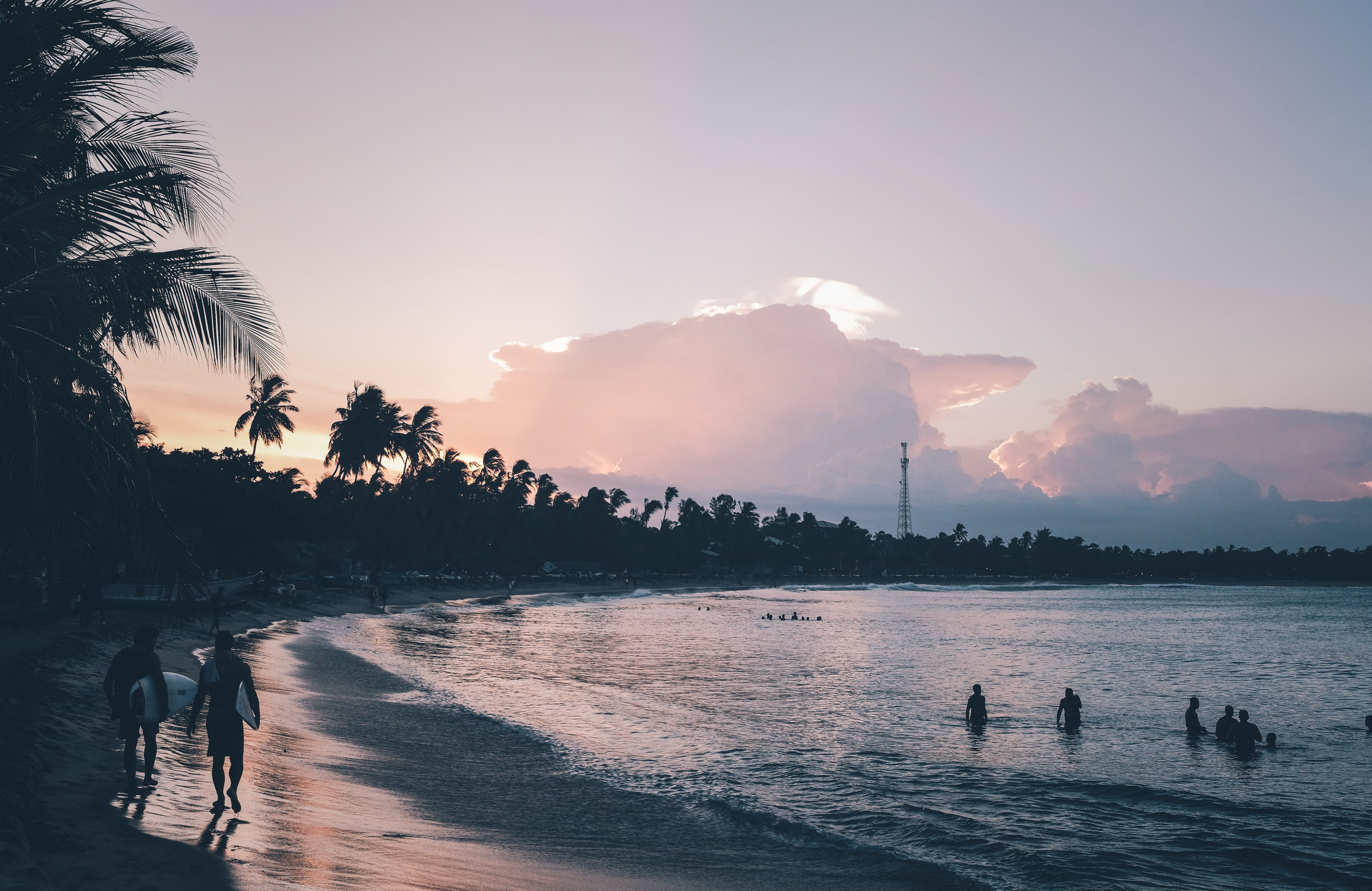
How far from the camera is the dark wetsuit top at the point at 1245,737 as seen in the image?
19.2m

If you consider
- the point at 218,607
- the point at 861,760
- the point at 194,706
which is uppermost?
the point at 194,706

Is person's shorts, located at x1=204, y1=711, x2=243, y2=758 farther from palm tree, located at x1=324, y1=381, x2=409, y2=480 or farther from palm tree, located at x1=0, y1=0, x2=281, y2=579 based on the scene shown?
palm tree, located at x1=324, y1=381, x2=409, y2=480

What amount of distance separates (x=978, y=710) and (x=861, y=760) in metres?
5.97

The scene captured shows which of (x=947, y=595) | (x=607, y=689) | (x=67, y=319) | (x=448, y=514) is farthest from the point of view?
(x=947, y=595)

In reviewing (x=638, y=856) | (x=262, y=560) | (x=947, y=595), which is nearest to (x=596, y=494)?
(x=947, y=595)

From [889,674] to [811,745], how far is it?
54.7ft

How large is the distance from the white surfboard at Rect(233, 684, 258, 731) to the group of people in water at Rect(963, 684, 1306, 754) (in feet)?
57.2

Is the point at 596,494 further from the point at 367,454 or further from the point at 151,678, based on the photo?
the point at 151,678

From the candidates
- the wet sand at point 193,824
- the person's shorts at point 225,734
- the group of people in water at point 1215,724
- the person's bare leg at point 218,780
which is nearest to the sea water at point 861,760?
the group of people in water at point 1215,724

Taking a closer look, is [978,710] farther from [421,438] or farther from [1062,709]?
[421,438]

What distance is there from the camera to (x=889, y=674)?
35000 mm

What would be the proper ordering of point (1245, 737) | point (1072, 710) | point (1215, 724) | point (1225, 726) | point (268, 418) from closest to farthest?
1. point (1245, 737)
2. point (1225, 726)
3. point (1072, 710)
4. point (1215, 724)
5. point (268, 418)

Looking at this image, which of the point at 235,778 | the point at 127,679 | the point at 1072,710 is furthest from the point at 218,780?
the point at 1072,710

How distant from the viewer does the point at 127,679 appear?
9992mm
